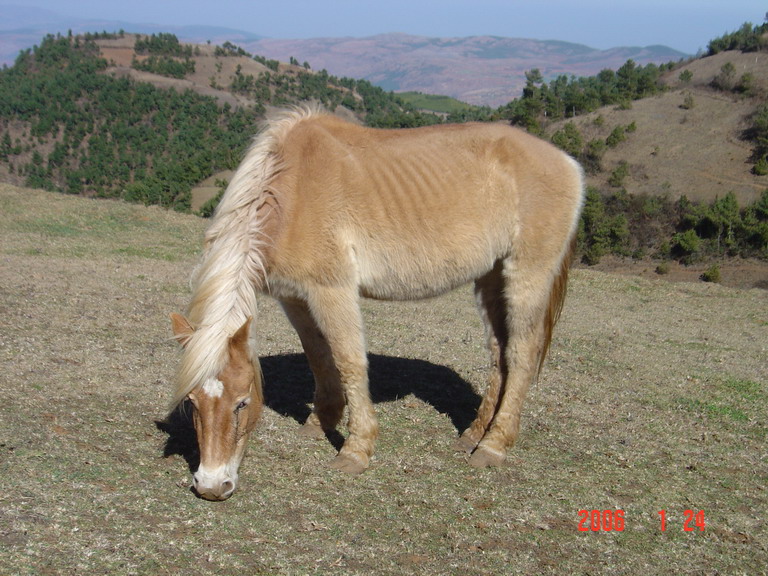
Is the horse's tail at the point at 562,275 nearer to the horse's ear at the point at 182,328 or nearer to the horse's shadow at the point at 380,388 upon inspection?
the horse's shadow at the point at 380,388

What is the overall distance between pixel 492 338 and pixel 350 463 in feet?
5.69

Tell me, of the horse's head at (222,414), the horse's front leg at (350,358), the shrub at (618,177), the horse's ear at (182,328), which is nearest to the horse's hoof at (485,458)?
the horse's front leg at (350,358)

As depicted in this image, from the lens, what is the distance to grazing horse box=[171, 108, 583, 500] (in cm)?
374

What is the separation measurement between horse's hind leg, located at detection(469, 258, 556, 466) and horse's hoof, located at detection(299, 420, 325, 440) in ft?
4.01

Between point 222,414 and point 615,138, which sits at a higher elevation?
point 615,138

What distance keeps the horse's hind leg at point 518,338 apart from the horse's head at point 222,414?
2043mm

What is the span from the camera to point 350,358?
4.50 metres

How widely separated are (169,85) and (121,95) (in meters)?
4.94

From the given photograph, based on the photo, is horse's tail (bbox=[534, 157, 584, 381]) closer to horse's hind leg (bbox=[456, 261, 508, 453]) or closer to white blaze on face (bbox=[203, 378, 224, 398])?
horse's hind leg (bbox=[456, 261, 508, 453])

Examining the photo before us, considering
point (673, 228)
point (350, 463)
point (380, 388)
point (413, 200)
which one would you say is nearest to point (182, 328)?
point (350, 463)

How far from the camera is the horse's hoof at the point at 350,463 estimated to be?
456 cm

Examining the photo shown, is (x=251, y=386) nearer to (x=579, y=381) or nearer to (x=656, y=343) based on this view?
(x=579, y=381)

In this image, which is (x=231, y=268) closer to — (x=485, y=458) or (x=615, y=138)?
(x=485, y=458)

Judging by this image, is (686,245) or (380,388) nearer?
(380,388)
